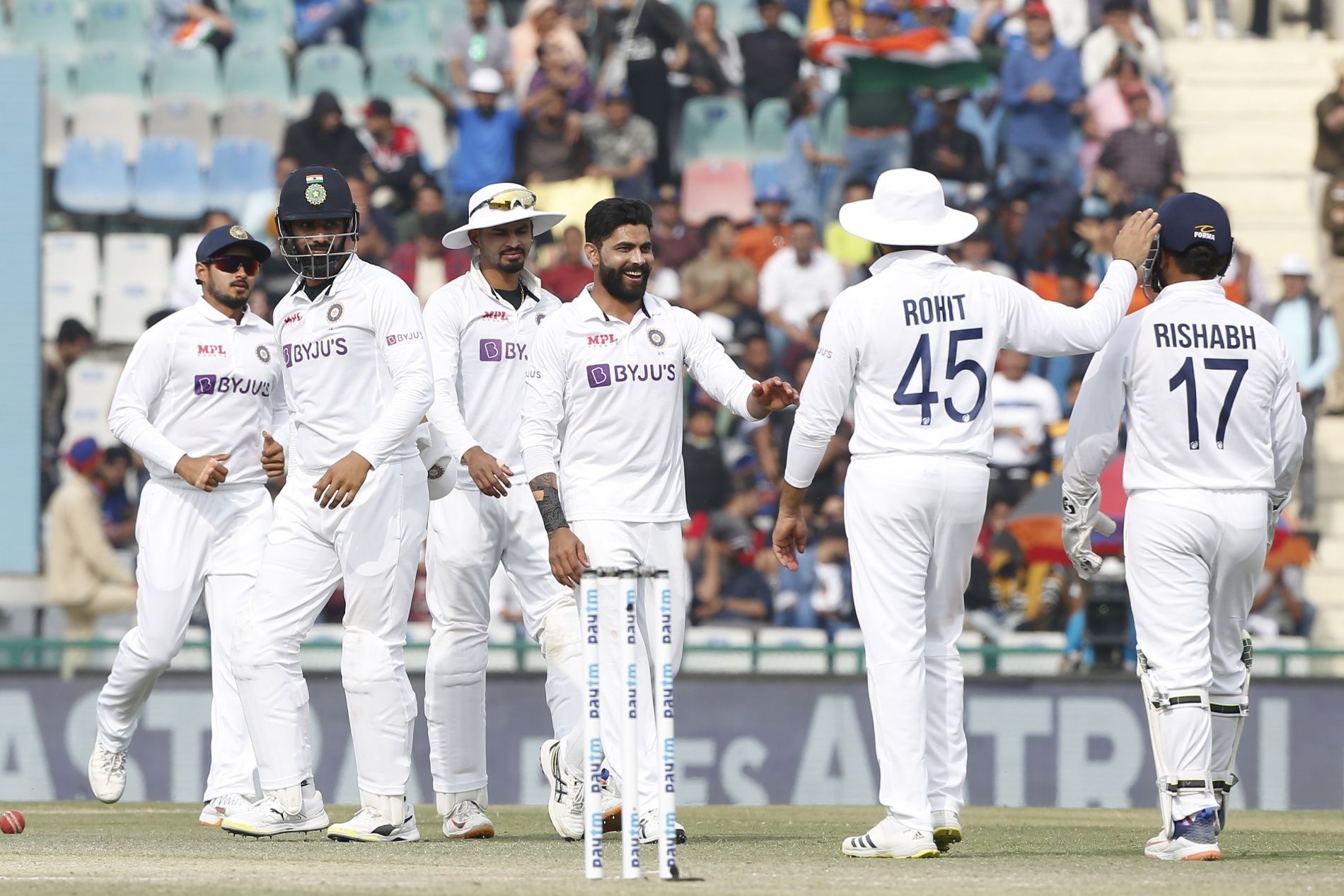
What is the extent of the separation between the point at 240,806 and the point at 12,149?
337 inches

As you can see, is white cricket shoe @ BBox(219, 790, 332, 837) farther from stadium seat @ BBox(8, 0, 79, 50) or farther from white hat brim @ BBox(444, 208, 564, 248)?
stadium seat @ BBox(8, 0, 79, 50)

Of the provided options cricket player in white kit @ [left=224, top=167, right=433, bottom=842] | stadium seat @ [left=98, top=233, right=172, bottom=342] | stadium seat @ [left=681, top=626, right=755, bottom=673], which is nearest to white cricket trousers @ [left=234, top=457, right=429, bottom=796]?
cricket player in white kit @ [left=224, top=167, right=433, bottom=842]

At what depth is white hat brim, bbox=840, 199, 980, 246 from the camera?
8.03m

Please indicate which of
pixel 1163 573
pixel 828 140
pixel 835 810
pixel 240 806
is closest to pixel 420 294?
pixel 828 140

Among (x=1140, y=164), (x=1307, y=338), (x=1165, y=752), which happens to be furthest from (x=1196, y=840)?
(x=1140, y=164)

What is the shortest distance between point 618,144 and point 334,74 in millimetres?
3592

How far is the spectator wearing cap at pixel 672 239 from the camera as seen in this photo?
18.5 m

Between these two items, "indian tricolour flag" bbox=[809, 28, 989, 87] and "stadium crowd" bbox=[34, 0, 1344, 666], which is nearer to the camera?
"stadium crowd" bbox=[34, 0, 1344, 666]

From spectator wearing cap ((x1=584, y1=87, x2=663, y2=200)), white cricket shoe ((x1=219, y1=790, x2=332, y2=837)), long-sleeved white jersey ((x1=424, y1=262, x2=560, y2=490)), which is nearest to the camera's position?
white cricket shoe ((x1=219, y1=790, x2=332, y2=837))

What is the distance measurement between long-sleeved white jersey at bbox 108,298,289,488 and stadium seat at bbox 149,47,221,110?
38.7ft

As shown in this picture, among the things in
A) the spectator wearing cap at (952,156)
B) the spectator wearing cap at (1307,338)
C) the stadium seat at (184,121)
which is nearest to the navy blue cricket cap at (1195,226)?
the spectator wearing cap at (1307,338)

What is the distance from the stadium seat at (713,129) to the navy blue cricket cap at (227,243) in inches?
425

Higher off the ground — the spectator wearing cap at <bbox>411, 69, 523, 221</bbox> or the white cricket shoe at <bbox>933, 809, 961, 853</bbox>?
the spectator wearing cap at <bbox>411, 69, 523, 221</bbox>

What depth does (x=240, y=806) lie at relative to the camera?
9516 millimetres
